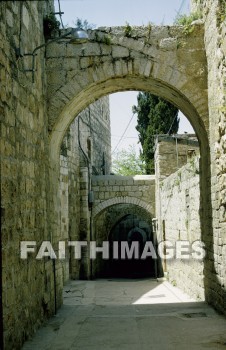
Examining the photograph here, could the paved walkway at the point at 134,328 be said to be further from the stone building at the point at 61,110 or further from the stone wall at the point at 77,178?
the stone wall at the point at 77,178

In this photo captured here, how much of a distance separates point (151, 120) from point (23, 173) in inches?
565

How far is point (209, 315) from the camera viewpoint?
5312 millimetres

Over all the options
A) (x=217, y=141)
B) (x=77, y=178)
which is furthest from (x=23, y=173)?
(x=77, y=178)

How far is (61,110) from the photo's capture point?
6.08 metres

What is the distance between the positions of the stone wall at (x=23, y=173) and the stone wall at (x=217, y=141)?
2.30 m

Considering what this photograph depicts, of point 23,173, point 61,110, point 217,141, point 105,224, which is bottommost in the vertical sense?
point 105,224

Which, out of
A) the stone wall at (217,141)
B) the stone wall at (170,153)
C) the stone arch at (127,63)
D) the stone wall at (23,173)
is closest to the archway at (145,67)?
the stone arch at (127,63)

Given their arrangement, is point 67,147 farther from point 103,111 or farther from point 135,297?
point 103,111

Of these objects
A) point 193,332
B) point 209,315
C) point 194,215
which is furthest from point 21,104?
point 194,215

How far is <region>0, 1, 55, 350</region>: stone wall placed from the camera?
375cm

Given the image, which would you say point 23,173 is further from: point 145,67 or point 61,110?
point 145,67

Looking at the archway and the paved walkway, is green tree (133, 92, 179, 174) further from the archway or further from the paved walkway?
the paved walkway

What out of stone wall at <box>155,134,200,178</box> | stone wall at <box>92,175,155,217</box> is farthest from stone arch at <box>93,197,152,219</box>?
stone wall at <box>155,134,200,178</box>

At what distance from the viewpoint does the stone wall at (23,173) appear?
3746 millimetres
